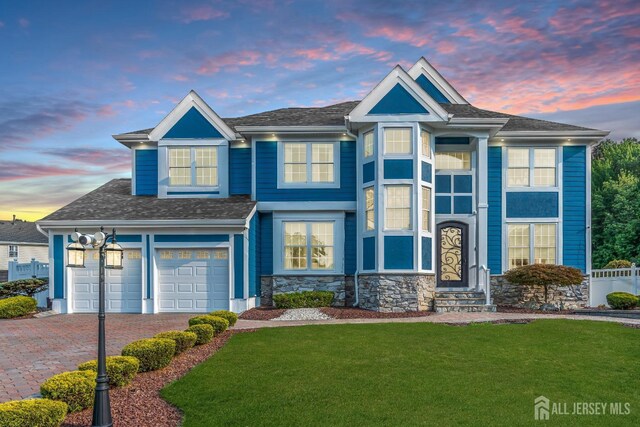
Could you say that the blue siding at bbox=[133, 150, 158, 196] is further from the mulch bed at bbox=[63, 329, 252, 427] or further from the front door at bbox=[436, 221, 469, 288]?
the mulch bed at bbox=[63, 329, 252, 427]

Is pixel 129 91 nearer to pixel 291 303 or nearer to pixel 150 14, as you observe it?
pixel 150 14

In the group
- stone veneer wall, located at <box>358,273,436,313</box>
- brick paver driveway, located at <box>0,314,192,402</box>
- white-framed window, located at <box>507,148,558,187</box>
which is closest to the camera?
brick paver driveway, located at <box>0,314,192,402</box>

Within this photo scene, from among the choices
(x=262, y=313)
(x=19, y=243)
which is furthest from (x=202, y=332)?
(x=19, y=243)

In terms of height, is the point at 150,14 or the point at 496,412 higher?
the point at 150,14

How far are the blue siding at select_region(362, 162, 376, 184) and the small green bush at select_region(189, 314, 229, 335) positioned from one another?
27.0 ft

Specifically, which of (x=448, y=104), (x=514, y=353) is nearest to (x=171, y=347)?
(x=514, y=353)

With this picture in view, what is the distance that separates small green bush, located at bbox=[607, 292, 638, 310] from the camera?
20.1m

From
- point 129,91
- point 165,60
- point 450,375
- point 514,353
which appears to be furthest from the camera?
point 129,91

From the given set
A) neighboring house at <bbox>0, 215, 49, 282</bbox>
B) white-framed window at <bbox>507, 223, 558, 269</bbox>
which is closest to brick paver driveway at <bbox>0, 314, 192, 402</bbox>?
white-framed window at <bbox>507, 223, 558, 269</bbox>

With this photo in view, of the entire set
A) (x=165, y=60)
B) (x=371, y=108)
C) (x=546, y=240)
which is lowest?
(x=546, y=240)

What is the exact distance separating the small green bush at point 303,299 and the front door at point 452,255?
4429 mm

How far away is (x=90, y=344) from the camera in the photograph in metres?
13.1

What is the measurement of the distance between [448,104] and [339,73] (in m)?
5.15

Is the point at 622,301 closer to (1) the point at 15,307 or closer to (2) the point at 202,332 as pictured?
(2) the point at 202,332
